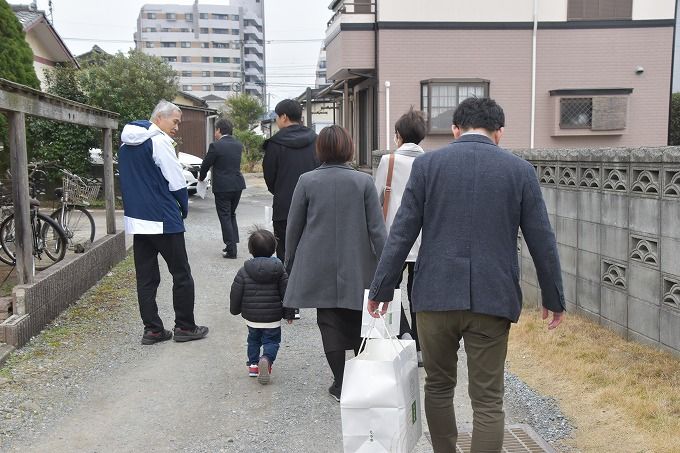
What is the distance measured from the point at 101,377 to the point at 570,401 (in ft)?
10.6

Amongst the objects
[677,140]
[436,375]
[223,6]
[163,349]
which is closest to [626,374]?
[436,375]

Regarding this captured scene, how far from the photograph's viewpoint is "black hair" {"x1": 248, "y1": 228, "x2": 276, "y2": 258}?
4.72 m

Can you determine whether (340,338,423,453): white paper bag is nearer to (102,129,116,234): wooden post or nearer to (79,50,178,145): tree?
(102,129,116,234): wooden post

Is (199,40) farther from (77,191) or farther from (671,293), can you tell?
(671,293)

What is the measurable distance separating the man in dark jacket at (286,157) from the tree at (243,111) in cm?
3638

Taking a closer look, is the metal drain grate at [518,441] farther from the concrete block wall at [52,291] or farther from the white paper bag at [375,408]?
the concrete block wall at [52,291]

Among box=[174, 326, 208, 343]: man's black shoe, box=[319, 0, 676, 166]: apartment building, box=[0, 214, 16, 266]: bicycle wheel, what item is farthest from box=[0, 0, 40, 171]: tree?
box=[319, 0, 676, 166]: apartment building

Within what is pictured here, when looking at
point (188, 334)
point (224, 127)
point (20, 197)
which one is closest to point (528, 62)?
point (224, 127)

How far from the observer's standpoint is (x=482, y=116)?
312cm

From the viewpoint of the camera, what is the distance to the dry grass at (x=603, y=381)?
147 inches

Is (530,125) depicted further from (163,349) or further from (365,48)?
(163,349)

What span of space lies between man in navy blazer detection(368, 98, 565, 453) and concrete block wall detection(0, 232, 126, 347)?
351cm

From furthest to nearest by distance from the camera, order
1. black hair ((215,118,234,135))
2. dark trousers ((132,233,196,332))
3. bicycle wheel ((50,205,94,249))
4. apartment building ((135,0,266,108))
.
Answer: apartment building ((135,0,266,108))
black hair ((215,118,234,135))
bicycle wheel ((50,205,94,249))
dark trousers ((132,233,196,332))

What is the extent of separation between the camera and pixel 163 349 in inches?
220
